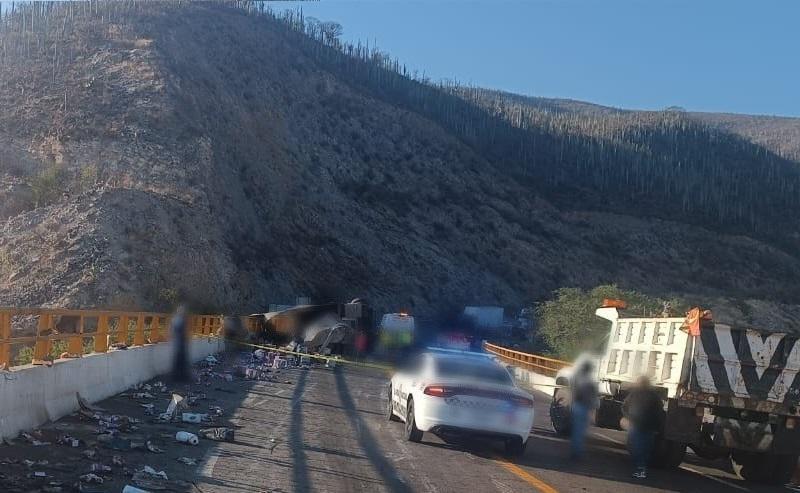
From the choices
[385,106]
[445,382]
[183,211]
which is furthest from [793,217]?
[445,382]

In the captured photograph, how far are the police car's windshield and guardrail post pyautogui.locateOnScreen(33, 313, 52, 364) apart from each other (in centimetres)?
531

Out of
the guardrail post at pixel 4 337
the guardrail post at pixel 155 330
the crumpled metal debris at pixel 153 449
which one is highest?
the guardrail post at pixel 4 337

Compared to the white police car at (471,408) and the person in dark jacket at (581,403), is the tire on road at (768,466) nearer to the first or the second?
the person in dark jacket at (581,403)

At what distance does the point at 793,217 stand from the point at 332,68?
59.7 metres

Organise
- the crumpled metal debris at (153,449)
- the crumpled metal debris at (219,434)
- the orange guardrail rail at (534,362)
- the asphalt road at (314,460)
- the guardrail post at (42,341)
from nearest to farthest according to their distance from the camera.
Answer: the asphalt road at (314,460)
the crumpled metal debris at (153,449)
the guardrail post at (42,341)
the crumpled metal debris at (219,434)
the orange guardrail rail at (534,362)

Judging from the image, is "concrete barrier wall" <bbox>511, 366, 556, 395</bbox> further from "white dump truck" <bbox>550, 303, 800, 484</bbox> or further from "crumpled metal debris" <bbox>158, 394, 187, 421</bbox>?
"crumpled metal debris" <bbox>158, 394, 187, 421</bbox>

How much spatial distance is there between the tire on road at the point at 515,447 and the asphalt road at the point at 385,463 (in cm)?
20

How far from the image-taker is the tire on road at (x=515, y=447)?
12444 mm

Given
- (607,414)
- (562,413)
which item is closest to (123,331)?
(562,413)

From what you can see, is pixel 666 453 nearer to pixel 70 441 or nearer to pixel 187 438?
pixel 187 438

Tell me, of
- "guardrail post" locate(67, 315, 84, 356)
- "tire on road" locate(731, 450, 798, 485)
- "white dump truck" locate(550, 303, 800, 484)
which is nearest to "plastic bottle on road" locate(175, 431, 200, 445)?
"guardrail post" locate(67, 315, 84, 356)

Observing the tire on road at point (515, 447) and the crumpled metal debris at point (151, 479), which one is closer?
the crumpled metal debris at point (151, 479)

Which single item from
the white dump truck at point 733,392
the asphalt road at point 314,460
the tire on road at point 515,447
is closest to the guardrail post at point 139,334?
the asphalt road at point 314,460

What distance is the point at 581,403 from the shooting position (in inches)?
545
